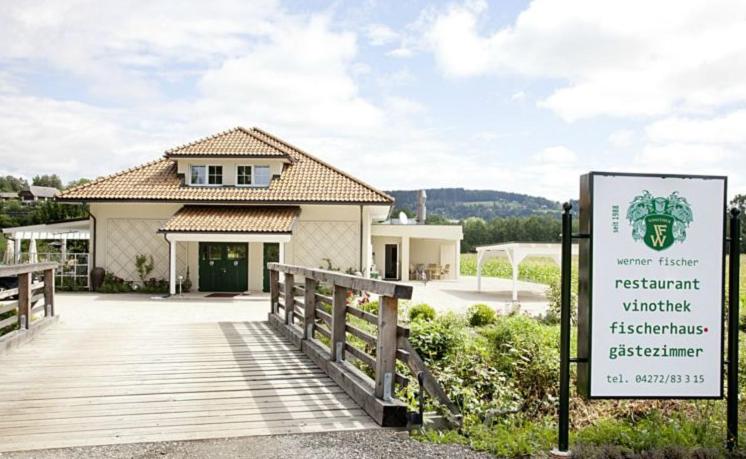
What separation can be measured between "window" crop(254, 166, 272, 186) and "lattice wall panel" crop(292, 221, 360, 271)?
6.87ft

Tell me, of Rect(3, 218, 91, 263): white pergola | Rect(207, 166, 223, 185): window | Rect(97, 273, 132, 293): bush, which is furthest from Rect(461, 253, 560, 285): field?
Rect(3, 218, 91, 263): white pergola

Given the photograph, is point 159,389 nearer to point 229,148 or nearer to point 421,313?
point 421,313

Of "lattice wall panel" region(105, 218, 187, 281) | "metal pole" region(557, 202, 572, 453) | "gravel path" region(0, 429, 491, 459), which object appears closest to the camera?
"gravel path" region(0, 429, 491, 459)

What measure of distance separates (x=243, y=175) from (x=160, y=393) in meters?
18.5

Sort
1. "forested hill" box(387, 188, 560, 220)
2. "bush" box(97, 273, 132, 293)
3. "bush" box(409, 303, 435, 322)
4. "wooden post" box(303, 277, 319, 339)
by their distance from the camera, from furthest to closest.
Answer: "forested hill" box(387, 188, 560, 220), "bush" box(97, 273, 132, 293), "bush" box(409, 303, 435, 322), "wooden post" box(303, 277, 319, 339)

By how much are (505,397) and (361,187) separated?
16.6 metres

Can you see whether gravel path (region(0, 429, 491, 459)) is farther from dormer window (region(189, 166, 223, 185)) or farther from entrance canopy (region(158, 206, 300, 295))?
dormer window (region(189, 166, 223, 185))

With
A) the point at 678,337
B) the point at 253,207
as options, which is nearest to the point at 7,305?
the point at 678,337

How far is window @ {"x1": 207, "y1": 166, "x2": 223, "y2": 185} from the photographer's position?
24031 millimetres

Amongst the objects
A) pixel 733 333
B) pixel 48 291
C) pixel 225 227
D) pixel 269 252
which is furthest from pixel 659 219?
pixel 269 252

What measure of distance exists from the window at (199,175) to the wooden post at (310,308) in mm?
16482

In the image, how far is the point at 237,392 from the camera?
6211 mm

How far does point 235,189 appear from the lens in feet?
77.7

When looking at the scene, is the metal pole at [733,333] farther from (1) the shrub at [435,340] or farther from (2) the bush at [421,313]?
(2) the bush at [421,313]
